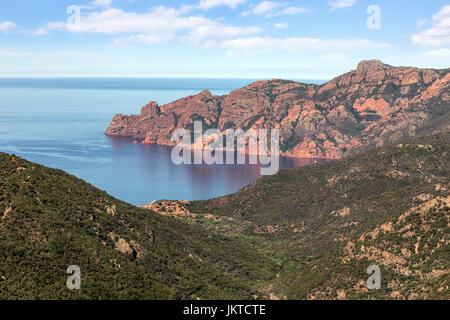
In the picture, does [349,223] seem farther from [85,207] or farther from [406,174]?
[85,207]

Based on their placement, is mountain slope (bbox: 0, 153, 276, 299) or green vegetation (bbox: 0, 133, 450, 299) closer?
mountain slope (bbox: 0, 153, 276, 299)

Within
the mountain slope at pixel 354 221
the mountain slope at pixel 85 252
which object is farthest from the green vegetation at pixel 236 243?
the mountain slope at pixel 354 221

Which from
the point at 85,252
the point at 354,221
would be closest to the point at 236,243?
the point at 354,221

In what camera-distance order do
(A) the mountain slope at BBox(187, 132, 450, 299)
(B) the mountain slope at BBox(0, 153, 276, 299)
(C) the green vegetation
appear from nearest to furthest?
(B) the mountain slope at BBox(0, 153, 276, 299) → (C) the green vegetation → (A) the mountain slope at BBox(187, 132, 450, 299)

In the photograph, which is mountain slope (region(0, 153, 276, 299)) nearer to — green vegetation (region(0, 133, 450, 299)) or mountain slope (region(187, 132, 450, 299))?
green vegetation (region(0, 133, 450, 299))

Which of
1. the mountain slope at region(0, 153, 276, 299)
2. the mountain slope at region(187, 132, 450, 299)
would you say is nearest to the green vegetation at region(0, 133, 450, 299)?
the mountain slope at region(0, 153, 276, 299)

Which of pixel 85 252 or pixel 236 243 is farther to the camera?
pixel 236 243

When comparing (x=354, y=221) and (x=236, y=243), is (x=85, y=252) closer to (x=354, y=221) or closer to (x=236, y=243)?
(x=236, y=243)
